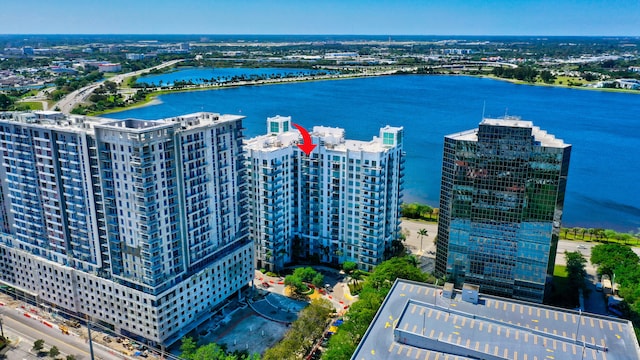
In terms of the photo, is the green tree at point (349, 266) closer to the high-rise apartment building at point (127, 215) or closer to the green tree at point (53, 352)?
the high-rise apartment building at point (127, 215)

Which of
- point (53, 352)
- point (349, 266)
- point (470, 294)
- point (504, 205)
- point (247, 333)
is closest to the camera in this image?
point (470, 294)

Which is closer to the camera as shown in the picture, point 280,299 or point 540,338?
point 540,338

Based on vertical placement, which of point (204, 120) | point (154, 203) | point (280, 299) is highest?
point (204, 120)

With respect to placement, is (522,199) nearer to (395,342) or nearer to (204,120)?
(395,342)

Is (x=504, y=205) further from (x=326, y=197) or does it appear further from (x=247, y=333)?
(x=247, y=333)

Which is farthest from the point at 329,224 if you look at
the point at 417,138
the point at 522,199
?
the point at 417,138

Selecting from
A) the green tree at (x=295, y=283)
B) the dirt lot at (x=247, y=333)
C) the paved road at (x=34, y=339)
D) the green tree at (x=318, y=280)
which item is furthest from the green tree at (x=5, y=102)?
the green tree at (x=318, y=280)

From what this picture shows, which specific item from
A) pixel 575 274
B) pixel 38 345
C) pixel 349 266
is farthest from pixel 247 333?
pixel 575 274
